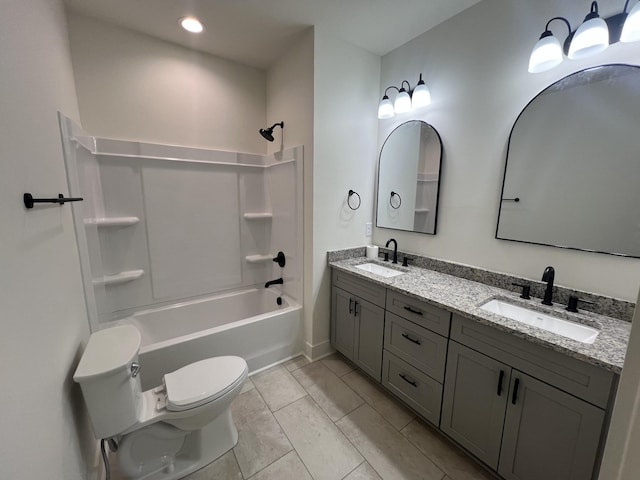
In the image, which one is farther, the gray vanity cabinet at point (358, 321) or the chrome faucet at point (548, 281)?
the gray vanity cabinet at point (358, 321)

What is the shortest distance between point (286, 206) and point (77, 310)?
1542 millimetres

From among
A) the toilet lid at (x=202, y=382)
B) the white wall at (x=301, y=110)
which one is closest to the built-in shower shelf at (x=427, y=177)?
the white wall at (x=301, y=110)

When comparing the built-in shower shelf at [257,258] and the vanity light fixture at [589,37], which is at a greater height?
the vanity light fixture at [589,37]

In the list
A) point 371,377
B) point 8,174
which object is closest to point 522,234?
point 371,377

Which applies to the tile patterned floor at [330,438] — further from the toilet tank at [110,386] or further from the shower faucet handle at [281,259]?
the shower faucet handle at [281,259]

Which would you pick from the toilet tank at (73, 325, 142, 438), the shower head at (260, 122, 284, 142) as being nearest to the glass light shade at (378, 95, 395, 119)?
the shower head at (260, 122, 284, 142)

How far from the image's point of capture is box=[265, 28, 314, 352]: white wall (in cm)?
197

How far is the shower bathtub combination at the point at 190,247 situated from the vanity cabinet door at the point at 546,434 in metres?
1.54

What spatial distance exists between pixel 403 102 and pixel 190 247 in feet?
7.11

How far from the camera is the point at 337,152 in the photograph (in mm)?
2109

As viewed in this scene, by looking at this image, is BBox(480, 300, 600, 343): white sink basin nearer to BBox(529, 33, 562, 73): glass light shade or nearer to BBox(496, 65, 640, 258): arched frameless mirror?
BBox(496, 65, 640, 258): arched frameless mirror

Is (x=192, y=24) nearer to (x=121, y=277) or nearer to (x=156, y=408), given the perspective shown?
(x=121, y=277)

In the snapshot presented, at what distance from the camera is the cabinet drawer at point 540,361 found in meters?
0.93

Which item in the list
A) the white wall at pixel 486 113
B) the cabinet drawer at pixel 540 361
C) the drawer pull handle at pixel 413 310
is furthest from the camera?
the drawer pull handle at pixel 413 310
